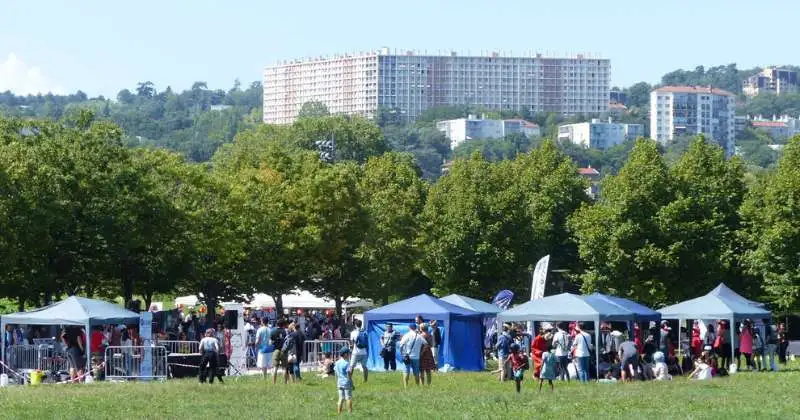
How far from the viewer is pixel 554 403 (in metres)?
30.2

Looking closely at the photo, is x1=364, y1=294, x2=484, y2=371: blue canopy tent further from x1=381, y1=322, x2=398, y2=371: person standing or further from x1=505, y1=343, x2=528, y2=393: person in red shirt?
x1=505, y1=343, x2=528, y2=393: person in red shirt

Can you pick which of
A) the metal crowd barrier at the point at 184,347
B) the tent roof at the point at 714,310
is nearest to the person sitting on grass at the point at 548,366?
the tent roof at the point at 714,310

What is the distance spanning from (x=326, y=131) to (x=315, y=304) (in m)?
107

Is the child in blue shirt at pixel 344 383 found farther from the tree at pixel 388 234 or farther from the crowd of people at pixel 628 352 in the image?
the tree at pixel 388 234

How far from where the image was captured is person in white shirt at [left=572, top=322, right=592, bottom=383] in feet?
122

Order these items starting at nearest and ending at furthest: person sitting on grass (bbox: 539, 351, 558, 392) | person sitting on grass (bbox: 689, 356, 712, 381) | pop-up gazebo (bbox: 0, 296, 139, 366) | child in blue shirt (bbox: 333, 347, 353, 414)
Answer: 1. child in blue shirt (bbox: 333, 347, 353, 414)
2. person sitting on grass (bbox: 539, 351, 558, 392)
3. pop-up gazebo (bbox: 0, 296, 139, 366)
4. person sitting on grass (bbox: 689, 356, 712, 381)

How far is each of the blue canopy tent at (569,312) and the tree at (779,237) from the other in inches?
836

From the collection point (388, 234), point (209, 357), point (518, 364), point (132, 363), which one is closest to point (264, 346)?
point (209, 357)

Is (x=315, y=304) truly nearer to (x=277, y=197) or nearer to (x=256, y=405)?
(x=277, y=197)

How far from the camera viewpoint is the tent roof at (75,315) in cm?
3806

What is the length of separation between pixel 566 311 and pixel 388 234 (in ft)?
120

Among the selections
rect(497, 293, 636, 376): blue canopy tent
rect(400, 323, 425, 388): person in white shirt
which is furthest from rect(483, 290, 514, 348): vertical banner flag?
rect(400, 323, 425, 388): person in white shirt

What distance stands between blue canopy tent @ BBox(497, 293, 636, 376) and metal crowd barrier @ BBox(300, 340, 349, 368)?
654 centimetres

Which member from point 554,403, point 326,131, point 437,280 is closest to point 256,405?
point 554,403
